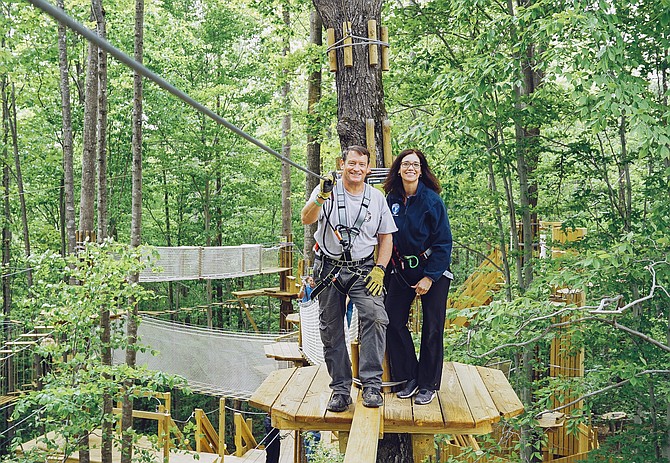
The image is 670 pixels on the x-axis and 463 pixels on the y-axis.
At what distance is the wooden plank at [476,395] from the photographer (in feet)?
9.34

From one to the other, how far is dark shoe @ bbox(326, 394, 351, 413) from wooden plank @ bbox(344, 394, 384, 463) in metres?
0.05

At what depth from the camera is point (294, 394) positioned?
3.10m

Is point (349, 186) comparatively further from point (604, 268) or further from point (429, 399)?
point (604, 268)

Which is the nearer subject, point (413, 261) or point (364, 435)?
point (364, 435)

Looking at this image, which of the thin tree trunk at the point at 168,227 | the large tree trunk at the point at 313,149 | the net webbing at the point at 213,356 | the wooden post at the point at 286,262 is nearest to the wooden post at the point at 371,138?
the large tree trunk at the point at 313,149

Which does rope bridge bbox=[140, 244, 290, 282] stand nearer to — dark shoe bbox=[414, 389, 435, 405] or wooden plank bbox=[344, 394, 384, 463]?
dark shoe bbox=[414, 389, 435, 405]

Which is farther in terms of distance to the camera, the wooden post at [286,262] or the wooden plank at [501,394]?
the wooden post at [286,262]

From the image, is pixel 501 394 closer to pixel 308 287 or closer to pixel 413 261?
pixel 413 261

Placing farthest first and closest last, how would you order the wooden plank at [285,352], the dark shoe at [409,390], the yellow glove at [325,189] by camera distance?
the wooden plank at [285,352]
the dark shoe at [409,390]
the yellow glove at [325,189]

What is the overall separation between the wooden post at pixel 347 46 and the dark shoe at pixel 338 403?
1753 mm

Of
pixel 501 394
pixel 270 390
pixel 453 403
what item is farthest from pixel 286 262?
pixel 453 403

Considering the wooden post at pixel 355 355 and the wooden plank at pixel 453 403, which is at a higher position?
the wooden post at pixel 355 355

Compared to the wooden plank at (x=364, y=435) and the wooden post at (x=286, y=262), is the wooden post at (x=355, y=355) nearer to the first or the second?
the wooden plank at (x=364, y=435)

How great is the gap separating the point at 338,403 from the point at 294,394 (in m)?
0.31
